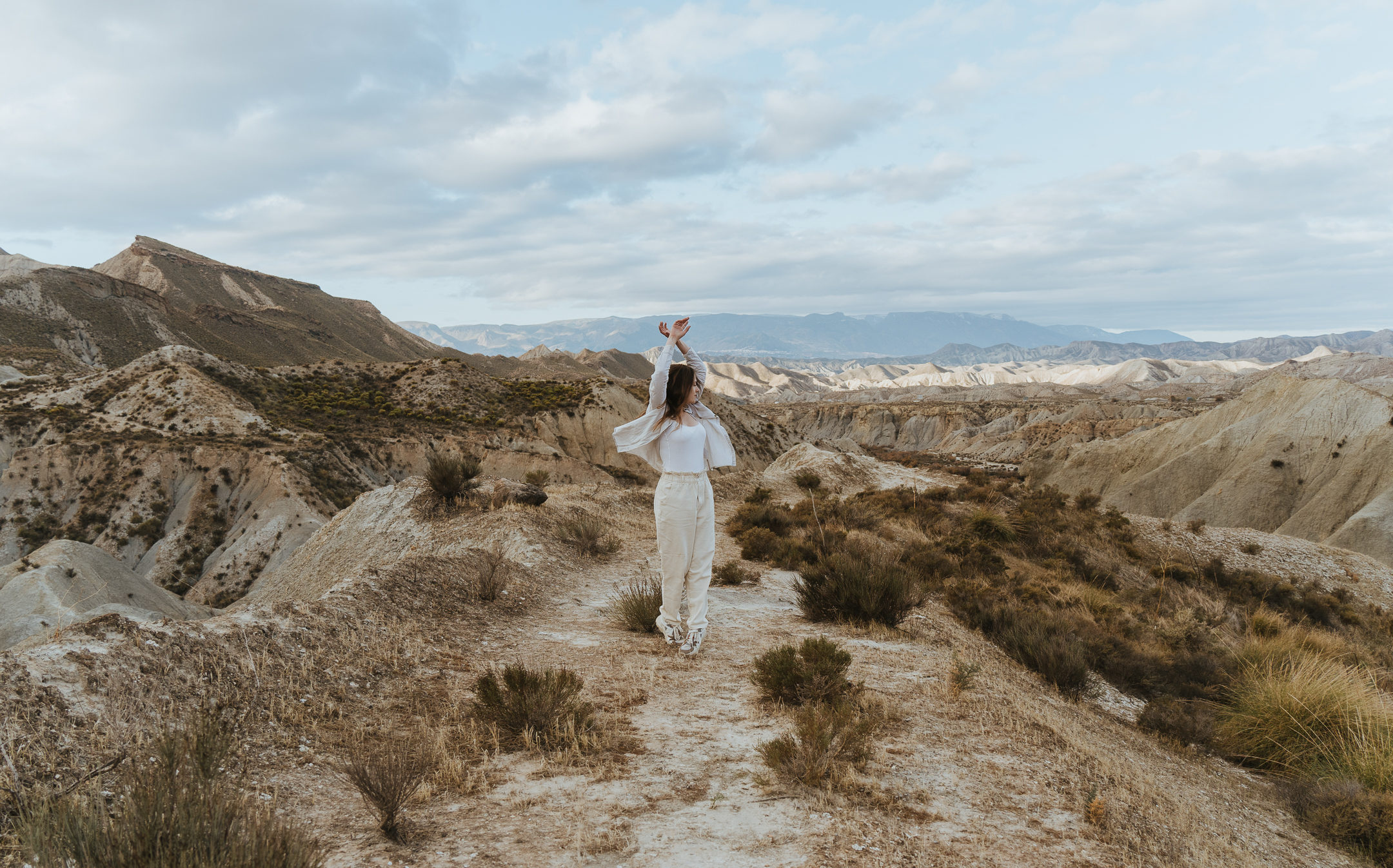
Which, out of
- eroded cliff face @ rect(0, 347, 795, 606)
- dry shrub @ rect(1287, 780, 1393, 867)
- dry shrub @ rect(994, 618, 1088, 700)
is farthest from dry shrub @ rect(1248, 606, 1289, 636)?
eroded cliff face @ rect(0, 347, 795, 606)

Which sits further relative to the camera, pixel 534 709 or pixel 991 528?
pixel 991 528

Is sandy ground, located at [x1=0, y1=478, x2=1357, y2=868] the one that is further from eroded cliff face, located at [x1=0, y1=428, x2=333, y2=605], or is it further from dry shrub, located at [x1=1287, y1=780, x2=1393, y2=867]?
eroded cliff face, located at [x1=0, y1=428, x2=333, y2=605]

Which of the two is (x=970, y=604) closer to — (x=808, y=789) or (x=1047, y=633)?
(x=1047, y=633)

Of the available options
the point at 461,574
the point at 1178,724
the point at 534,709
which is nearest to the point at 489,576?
the point at 461,574

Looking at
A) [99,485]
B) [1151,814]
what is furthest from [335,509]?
[1151,814]

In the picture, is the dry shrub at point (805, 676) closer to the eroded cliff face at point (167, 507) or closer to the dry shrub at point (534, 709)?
the dry shrub at point (534, 709)

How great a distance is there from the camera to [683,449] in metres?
5.50

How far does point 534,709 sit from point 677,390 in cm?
269

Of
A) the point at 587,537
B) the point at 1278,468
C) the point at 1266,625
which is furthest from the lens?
the point at 1278,468

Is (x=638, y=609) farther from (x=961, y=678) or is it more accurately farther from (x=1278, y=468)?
(x=1278, y=468)

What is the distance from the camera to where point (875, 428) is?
90.6 metres

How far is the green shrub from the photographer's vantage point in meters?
7.27

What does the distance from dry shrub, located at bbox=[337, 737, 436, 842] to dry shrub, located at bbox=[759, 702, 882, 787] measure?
188 centimetres

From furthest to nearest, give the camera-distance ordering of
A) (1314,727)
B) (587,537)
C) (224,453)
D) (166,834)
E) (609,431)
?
(609,431) → (224,453) → (587,537) → (1314,727) → (166,834)
